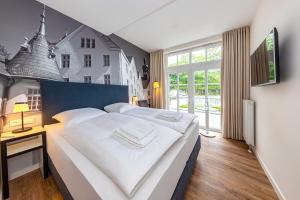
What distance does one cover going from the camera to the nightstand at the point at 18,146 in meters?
1.60

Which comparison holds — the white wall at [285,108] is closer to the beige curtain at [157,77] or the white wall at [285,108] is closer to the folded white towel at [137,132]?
the folded white towel at [137,132]

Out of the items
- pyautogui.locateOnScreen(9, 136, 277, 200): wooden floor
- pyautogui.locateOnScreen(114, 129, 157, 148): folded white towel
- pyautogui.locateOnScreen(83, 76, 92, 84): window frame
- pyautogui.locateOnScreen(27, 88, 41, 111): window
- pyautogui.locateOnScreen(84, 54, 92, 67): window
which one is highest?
pyautogui.locateOnScreen(84, 54, 92, 67): window

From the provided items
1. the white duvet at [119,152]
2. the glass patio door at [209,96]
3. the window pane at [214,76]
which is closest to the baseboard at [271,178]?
the white duvet at [119,152]

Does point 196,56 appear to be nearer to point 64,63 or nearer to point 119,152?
point 64,63

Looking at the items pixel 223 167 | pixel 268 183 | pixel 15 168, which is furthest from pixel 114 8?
pixel 268 183

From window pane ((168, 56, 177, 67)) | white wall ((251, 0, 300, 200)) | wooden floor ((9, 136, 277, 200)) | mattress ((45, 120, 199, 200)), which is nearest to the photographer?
mattress ((45, 120, 199, 200))

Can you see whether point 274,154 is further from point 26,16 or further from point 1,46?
point 26,16

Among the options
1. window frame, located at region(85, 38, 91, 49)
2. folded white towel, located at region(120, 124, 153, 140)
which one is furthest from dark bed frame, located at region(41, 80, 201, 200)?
window frame, located at region(85, 38, 91, 49)

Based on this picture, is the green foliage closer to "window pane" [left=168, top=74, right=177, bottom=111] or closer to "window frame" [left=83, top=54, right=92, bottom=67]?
"window pane" [left=168, top=74, right=177, bottom=111]

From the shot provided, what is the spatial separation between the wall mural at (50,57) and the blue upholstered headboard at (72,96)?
0.44 ft

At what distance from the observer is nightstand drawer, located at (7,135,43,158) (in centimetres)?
171

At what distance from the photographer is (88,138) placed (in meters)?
1.39

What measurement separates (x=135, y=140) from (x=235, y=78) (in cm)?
314

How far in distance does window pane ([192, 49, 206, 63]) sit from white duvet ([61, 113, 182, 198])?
312 centimetres
